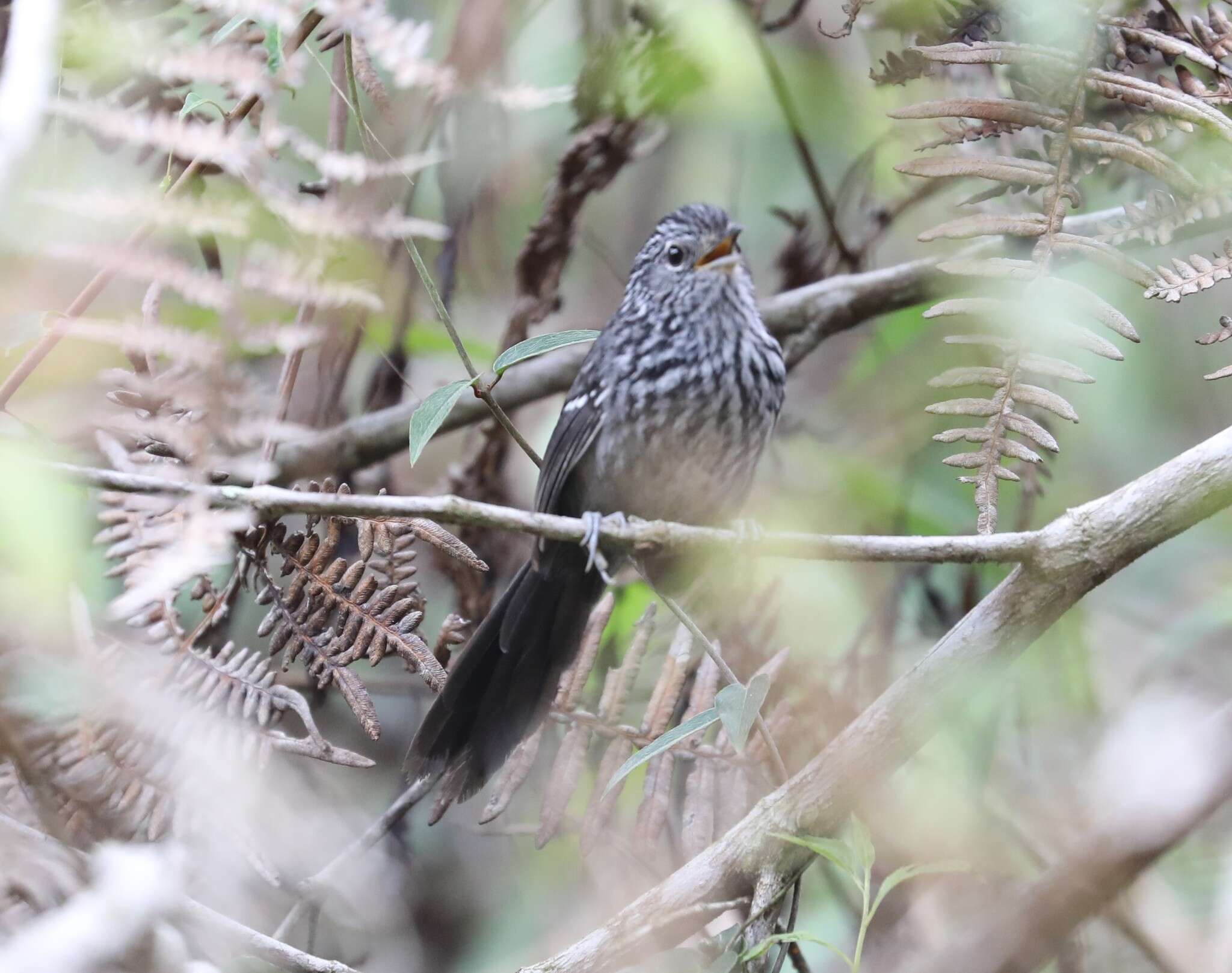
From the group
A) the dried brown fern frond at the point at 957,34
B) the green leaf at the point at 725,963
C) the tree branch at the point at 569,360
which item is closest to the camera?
the green leaf at the point at 725,963

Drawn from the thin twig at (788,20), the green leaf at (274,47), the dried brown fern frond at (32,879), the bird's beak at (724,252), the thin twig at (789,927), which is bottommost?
the thin twig at (789,927)

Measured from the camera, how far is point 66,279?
1342 millimetres

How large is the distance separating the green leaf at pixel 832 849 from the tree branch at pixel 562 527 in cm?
40

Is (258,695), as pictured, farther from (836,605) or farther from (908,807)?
(836,605)

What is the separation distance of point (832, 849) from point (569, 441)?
1.25m

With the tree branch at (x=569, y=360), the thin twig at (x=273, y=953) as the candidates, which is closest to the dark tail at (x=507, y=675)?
the thin twig at (x=273, y=953)

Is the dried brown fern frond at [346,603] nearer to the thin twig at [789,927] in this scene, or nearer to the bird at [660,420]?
the bird at [660,420]

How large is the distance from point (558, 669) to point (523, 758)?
245 millimetres

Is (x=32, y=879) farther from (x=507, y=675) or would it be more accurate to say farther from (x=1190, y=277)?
(x=1190, y=277)

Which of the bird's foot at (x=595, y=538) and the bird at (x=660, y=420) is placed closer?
the bird's foot at (x=595, y=538)

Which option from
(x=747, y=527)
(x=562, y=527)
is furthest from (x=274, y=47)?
(x=747, y=527)

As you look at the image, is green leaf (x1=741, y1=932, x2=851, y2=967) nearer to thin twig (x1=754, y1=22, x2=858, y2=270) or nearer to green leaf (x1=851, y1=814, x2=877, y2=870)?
green leaf (x1=851, y1=814, x2=877, y2=870)

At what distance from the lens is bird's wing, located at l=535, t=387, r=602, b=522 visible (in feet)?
8.02

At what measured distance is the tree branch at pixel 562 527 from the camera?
1.21m
